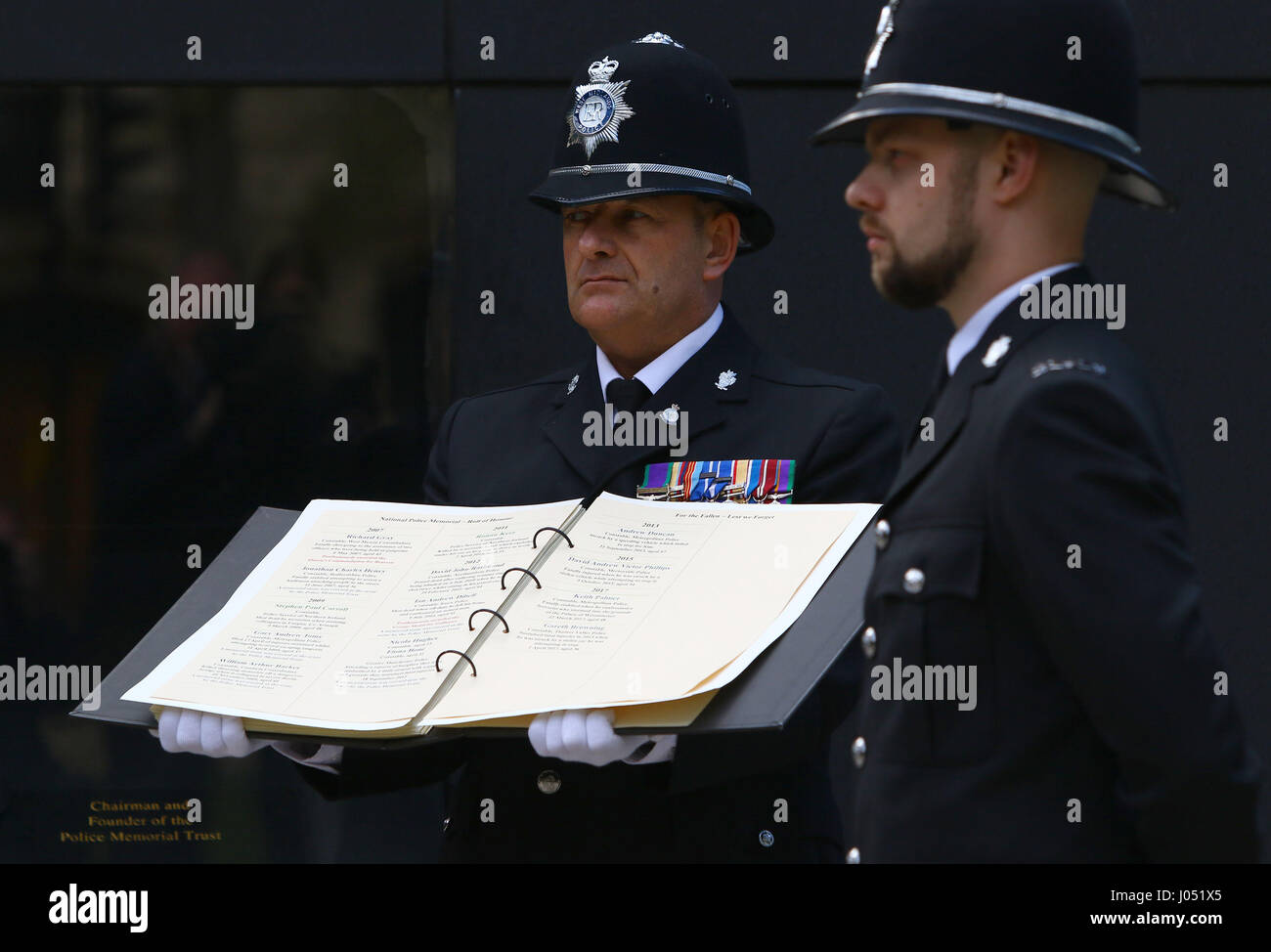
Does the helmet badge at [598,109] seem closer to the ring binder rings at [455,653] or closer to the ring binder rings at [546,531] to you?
the ring binder rings at [546,531]

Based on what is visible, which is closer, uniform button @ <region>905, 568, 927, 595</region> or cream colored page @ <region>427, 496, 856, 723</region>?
uniform button @ <region>905, 568, 927, 595</region>

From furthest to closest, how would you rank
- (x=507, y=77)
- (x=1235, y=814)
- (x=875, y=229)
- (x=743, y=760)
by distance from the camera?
1. (x=507, y=77)
2. (x=743, y=760)
3. (x=875, y=229)
4. (x=1235, y=814)

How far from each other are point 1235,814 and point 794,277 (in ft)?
11.7

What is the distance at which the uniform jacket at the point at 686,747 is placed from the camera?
2975 millimetres

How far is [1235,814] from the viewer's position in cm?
199

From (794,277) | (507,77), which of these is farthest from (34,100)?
(794,277)

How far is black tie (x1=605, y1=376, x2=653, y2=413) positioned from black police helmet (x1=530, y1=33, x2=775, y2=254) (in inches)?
14.6

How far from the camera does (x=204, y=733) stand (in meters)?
2.75

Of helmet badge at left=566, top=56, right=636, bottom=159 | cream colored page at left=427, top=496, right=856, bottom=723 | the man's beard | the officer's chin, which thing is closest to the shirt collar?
the officer's chin

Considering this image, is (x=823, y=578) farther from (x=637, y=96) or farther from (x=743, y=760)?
(x=637, y=96)

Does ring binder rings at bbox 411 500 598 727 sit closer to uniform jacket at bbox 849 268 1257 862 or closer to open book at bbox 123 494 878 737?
open book at bbox 123 494 878 737

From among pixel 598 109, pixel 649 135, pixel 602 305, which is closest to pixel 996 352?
pixel 602 305

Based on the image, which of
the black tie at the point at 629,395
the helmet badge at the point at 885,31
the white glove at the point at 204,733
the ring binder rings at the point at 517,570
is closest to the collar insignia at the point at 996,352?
the helmet badge at the point at 885,31

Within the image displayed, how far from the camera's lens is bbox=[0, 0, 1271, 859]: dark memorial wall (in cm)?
529
